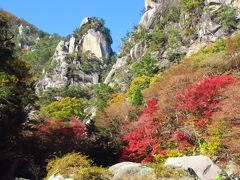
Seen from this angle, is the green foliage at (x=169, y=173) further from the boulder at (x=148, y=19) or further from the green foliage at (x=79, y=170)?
the boulder at (x=148, y=19)

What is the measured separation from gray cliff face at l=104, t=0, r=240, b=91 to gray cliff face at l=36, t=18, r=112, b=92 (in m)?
11.0

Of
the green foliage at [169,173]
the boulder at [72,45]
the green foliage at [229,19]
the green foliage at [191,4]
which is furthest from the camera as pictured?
the boulder at [72,45]

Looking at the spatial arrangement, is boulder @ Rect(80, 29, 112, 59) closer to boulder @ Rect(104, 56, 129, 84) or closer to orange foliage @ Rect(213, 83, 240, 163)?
boulder @ Rect(104, 56, 129, 84)

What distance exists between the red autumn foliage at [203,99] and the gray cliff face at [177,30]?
112 ft

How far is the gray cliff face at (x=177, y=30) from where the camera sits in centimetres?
6044

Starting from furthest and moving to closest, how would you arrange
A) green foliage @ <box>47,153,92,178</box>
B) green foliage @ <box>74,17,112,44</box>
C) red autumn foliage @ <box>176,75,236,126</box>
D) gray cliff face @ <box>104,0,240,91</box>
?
green foliage @ <box>74,17,112,44</box>, gray cliff face @ <box>104,0,240,91</box>, red autumn foliage @ <box>176,75,236,126</box>, green foliage @ <box>47,153,92,178</box>

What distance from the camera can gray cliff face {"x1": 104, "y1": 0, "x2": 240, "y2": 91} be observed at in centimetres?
6044

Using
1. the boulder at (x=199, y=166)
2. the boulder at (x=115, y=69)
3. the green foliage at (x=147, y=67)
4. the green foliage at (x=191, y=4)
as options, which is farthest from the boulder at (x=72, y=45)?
the boulder at (x=199, y=166)

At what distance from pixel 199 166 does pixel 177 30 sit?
5367 cm

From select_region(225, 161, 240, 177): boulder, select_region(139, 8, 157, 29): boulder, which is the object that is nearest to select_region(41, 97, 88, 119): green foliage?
select_region(139, 8, 157, 29): boulder

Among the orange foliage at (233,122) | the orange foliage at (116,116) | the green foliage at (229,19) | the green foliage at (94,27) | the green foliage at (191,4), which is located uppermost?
the green foliage at (94,27)

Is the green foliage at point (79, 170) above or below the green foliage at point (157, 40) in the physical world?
below

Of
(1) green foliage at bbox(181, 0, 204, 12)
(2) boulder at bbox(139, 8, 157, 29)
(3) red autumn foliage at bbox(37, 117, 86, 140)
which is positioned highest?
(2) boulder at bbox(139, 8, 157, 29)

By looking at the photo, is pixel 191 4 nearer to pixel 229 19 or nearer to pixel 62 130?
pixel 229 19
